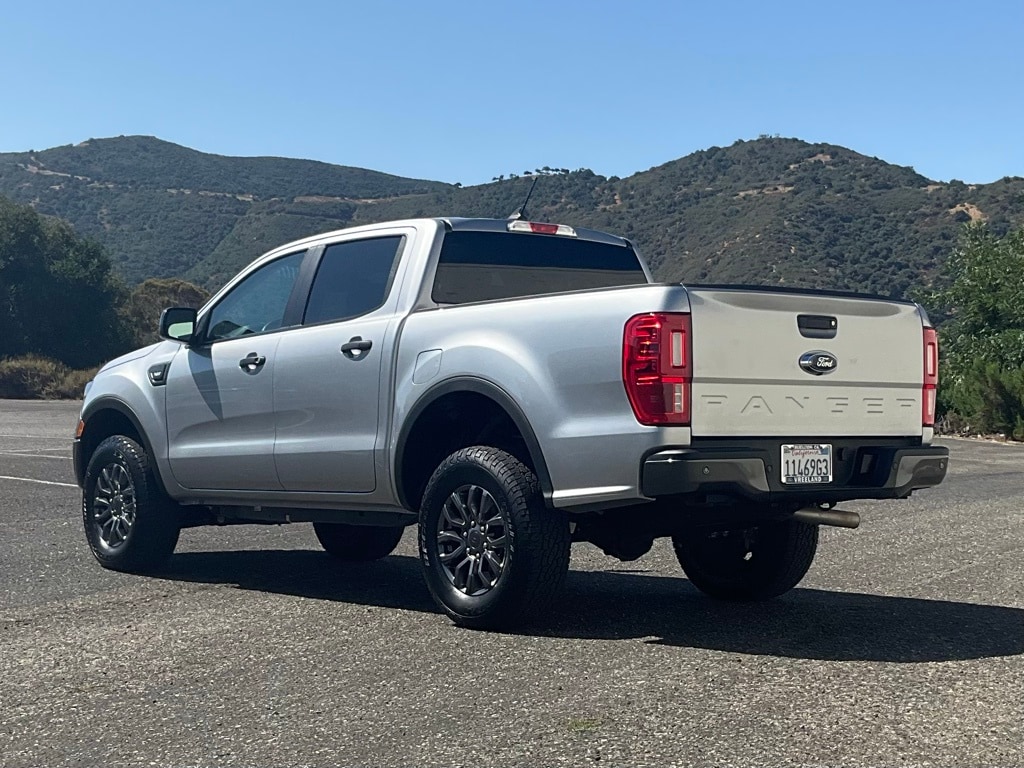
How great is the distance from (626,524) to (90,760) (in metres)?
2.74

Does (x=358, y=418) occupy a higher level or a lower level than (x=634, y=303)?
lower

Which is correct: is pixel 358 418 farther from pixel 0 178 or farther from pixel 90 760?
pixel 0 178

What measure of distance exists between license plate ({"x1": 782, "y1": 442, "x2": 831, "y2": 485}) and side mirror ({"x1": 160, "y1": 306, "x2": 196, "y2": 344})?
4.00 m

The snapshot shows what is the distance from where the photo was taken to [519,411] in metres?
5.89

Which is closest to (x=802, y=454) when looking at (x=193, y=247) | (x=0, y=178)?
(x=193, y=247)

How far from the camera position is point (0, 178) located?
457 feet

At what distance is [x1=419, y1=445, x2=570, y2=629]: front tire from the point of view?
5.78 m

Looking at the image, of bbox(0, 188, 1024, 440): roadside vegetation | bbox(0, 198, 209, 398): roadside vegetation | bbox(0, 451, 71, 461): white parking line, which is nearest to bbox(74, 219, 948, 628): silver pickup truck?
bbox(0, 451, 71, 461): white parking line

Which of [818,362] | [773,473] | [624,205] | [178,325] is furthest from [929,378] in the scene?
[624,205]

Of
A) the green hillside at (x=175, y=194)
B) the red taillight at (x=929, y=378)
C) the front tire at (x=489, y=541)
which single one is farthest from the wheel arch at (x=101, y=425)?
the green hillside at (x=175, y=194)

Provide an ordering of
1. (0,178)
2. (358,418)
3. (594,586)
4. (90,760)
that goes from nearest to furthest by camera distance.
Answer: (90,760) → (358,418) → (594,586) → (0,178)

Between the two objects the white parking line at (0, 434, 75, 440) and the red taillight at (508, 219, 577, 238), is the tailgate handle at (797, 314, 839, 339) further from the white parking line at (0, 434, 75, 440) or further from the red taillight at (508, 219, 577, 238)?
the white parking line at (0, 434, 75, 440)

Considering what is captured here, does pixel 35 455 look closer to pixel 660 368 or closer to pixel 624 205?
pixel 660 368

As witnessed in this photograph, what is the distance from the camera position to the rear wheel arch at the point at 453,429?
6.06 m
